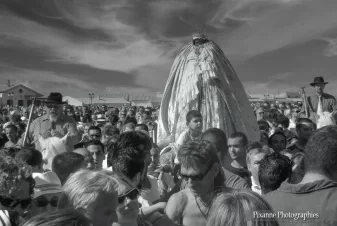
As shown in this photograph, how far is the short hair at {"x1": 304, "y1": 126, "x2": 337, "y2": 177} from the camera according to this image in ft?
6.75

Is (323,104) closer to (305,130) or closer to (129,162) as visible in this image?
(305,130)

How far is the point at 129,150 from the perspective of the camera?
2266mm

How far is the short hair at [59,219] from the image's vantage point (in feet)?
3.31

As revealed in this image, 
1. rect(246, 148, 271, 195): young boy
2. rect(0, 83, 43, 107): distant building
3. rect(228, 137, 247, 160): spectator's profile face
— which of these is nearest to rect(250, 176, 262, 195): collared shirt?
rect(246, 148, 271, 195): young boy


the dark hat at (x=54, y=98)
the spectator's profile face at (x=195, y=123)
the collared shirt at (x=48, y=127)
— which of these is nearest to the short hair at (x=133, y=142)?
the spectator's profile face at (x=195, y=123)

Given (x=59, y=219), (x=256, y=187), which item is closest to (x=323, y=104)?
(x=256, y=187)

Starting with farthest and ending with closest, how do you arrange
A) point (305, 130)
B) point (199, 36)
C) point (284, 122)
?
point (284, 122) < point (199, 36) < point (305, 130)

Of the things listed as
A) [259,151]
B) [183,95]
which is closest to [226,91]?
[183,95]

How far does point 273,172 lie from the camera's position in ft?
8.82

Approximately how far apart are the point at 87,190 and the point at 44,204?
115 cm

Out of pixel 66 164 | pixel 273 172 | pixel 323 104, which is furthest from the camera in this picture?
pixel 323 104

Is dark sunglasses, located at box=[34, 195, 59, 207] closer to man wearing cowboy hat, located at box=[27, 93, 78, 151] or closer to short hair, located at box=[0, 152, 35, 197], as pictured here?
short hair, located at box=[0, 152, 35, 197]

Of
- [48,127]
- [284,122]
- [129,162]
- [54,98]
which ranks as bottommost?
[129,162]

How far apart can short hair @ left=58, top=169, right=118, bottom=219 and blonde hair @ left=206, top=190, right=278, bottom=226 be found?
546 mm
